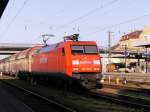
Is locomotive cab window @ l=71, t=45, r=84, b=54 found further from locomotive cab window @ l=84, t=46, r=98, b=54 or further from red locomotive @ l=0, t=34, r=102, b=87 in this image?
locomotive cab window @ l=84, t=46, r=98, b=54

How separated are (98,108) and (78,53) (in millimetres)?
10154

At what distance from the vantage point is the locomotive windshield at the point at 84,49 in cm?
2615

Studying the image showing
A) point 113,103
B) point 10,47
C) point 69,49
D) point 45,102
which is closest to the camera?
point 113,103

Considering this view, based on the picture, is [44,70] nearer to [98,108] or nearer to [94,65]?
[94,65]

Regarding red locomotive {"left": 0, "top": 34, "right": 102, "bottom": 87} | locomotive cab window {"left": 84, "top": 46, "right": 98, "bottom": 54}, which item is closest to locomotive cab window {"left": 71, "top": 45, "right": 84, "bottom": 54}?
red locomotive {"left": 0, "top": 34, "right": 102, "bottom": 87}

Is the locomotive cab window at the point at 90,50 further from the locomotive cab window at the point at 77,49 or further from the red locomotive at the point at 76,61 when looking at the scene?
the locomotive cab window at the point at 77,49

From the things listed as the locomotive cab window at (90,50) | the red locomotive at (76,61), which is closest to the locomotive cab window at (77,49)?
the red locomotive at (76,61)

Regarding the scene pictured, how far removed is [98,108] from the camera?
1627 cm

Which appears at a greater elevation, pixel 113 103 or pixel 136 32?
pixel 136 32

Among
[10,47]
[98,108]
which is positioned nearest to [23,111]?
[98,108]

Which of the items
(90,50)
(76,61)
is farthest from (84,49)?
(76,61)

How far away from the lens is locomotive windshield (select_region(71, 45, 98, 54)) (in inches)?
1029

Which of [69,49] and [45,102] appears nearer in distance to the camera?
[45,102]

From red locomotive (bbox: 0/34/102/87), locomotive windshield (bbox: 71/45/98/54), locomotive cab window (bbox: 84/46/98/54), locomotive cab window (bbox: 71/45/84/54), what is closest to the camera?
red locomotive (bbox: 0/34/102/87)
